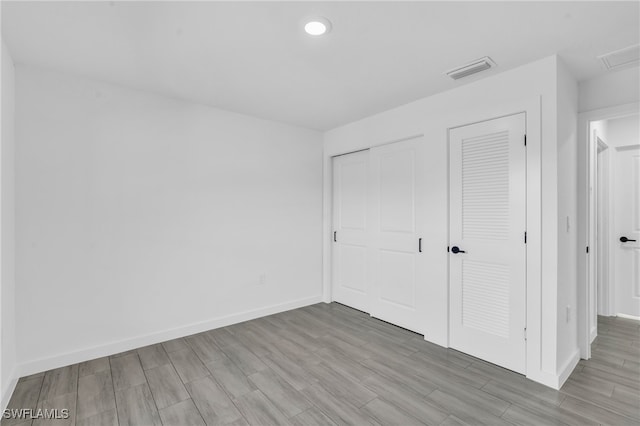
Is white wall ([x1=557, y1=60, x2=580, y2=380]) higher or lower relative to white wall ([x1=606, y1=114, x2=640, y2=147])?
lower

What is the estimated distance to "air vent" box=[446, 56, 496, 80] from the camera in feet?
8.03

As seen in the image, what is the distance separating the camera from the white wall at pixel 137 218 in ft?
8.48

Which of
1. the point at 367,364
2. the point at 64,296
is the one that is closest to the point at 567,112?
the point at 367,364

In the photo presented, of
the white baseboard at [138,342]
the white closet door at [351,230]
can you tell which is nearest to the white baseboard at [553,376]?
the white closet door at [351,230]

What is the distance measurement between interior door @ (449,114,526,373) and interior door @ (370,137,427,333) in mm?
384

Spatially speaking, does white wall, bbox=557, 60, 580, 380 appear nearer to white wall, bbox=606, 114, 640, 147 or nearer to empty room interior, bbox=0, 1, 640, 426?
empty room interior, bbox=0, 1, 640, 426

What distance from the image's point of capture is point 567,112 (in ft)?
8.38

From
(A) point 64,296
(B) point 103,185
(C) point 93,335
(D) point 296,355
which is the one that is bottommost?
(D) point 296,355

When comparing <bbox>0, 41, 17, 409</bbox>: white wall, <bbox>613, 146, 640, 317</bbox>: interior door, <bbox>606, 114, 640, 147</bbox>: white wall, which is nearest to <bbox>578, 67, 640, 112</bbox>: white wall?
<bbox>606, 114, 640, 147</bbox>: white wall

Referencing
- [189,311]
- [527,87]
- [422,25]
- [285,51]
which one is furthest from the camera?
[189,311]

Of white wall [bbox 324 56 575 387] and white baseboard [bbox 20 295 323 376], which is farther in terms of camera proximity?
white baseboard [bbox 20 295 323 376]

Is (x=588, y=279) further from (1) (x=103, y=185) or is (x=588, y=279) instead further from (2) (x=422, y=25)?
(1) (x=103, y=185)

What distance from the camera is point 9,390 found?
2.21 metres

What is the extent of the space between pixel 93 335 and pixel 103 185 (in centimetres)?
139
